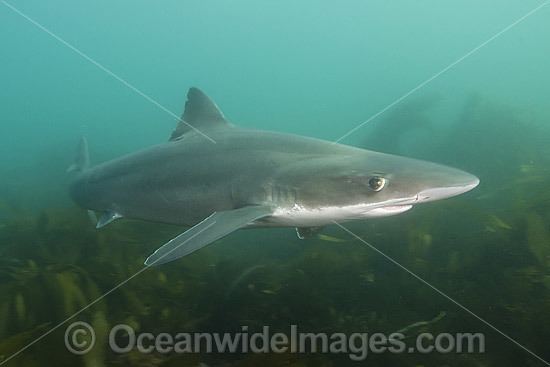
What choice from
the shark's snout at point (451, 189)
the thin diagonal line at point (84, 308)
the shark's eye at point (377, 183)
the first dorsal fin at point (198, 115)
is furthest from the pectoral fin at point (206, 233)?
the first dorsal fin at point (198, 115)

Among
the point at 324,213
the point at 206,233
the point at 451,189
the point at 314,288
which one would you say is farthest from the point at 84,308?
the point at 451,189

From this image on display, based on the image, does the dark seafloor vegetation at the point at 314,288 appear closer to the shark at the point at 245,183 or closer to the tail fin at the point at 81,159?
the shark at the point at 245,183

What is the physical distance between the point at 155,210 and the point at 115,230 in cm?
258

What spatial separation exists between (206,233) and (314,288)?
1.72 meters

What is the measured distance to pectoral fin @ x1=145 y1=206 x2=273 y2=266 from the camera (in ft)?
11.4

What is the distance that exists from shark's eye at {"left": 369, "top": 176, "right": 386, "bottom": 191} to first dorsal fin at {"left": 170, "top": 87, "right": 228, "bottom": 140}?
2.89 metres

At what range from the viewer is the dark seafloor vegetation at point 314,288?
3.66 meters

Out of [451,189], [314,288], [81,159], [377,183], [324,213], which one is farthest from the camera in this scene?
[81,159]

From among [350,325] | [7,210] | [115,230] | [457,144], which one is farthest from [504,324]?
[7,210]

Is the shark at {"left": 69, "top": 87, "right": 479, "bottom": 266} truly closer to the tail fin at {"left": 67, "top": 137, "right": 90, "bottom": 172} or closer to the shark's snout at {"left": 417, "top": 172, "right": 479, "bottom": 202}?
the shark's snout at {"left": 417, "top": 172, "right": 479, "bottom": 202}

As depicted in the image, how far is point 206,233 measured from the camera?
3.80m

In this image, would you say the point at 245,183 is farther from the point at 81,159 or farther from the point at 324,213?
the point at 81,159

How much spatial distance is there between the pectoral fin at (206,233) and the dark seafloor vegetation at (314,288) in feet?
2.46

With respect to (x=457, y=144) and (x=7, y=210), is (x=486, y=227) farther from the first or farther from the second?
(x=7, y=210)
